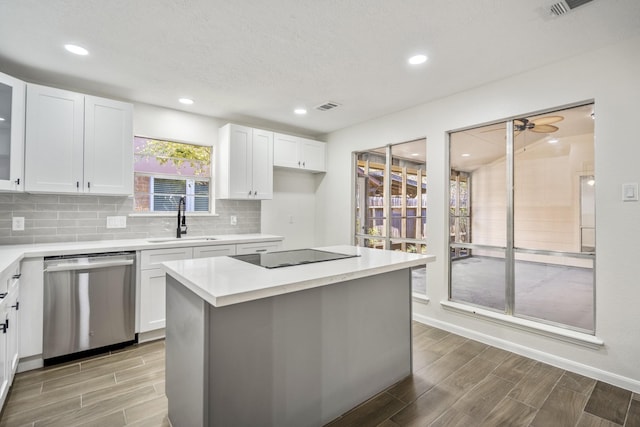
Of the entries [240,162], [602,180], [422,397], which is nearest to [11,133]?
→ [240,162]

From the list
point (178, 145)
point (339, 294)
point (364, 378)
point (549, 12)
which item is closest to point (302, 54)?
point (549, 12)

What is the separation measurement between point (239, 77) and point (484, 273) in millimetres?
3170

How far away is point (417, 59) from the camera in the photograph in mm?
2635

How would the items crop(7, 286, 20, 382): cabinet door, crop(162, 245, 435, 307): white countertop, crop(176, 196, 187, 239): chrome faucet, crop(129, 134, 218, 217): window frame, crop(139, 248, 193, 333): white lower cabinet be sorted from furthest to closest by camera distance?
crop(176, 196, 187, 239): chrome faucet < crop(129, 134, 218, 217): window frame < crop(139, 248, 193, 333): white lower cabinet < crop(7, 286, 20, 382): cabinet door < crop(162, 245, 435, 307): white countertop

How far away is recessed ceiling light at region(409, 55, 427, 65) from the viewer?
2.59 m

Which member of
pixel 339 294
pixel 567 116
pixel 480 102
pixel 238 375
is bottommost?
pixel 238 375

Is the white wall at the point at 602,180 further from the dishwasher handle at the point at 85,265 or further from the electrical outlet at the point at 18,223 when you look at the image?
the electrical outlet at the point at 18,223

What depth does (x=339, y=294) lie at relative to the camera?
1.95m

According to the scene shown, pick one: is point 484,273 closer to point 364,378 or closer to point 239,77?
point 364,378

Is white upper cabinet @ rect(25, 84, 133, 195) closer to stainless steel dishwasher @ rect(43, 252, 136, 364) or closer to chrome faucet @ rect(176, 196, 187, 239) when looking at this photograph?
chrome faucet @ rect(176, 196, 187, 239)

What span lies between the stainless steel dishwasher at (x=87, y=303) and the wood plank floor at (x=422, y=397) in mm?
174

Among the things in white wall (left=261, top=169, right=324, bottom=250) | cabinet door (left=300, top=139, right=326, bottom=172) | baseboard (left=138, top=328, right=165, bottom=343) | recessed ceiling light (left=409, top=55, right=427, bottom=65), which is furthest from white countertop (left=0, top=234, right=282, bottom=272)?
recessed ceiling light (left=409, top=55, right=427, bottom=65)

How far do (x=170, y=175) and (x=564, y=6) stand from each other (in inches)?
156

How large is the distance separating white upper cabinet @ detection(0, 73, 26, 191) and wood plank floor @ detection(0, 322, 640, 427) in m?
1.58
